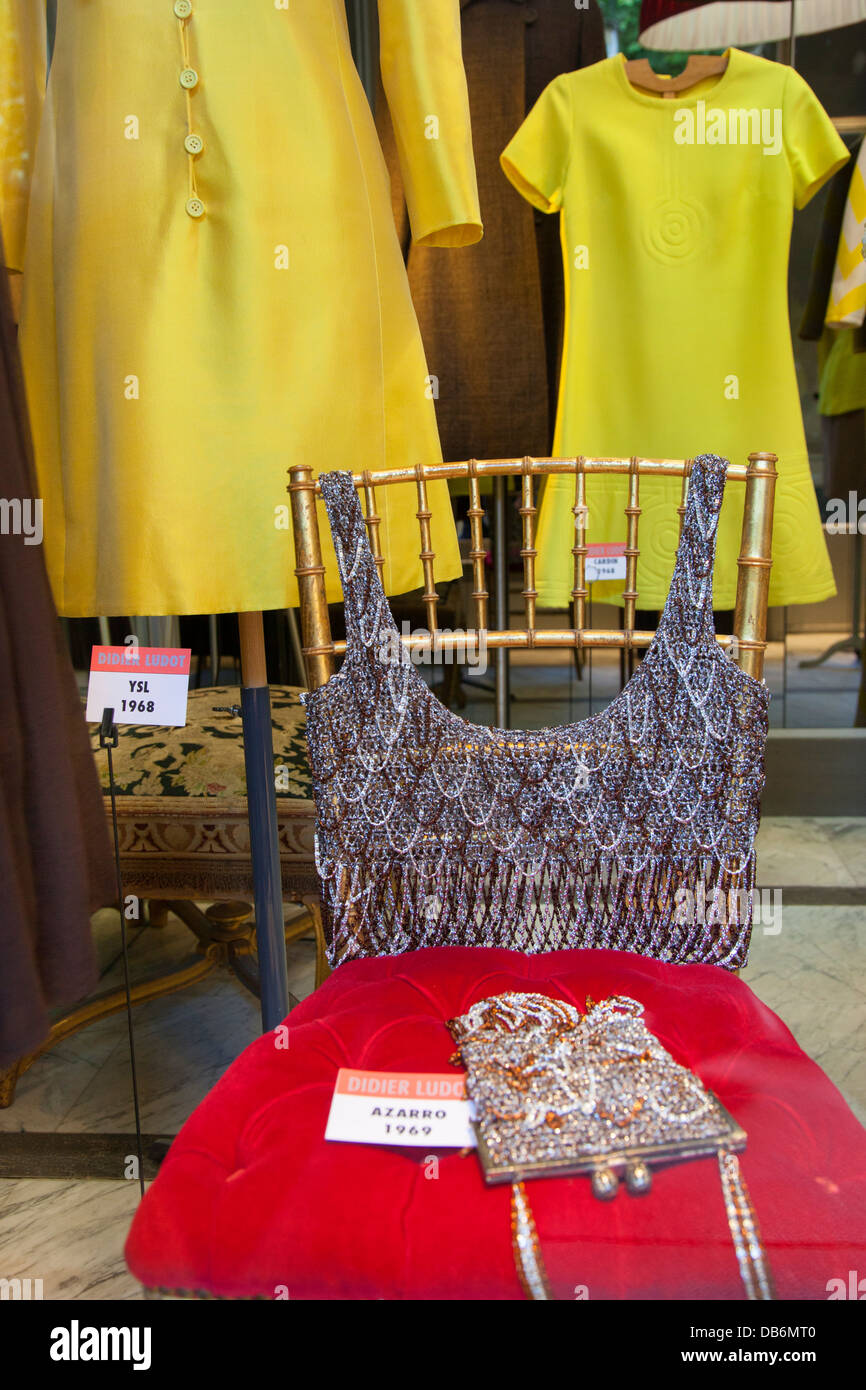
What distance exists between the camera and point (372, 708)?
35.7 inches

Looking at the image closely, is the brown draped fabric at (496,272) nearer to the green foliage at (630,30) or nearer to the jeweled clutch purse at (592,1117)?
the green foliage at (630,30)

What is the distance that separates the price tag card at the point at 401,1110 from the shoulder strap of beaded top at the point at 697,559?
43 cm

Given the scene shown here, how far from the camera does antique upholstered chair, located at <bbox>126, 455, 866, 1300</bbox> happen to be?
1.85 feet

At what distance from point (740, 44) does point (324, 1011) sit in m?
1.77

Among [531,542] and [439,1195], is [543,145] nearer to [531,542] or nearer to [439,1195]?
[531,542]

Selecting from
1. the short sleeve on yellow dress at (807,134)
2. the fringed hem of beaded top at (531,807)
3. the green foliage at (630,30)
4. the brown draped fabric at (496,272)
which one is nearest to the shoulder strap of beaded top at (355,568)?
the fringed hem of beaded top at (531,807)

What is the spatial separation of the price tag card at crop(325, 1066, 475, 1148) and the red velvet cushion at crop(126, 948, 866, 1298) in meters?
0.01

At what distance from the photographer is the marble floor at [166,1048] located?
1.17 meters

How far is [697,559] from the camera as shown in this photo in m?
0.87

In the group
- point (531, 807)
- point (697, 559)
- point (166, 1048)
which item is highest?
point (697, 559)

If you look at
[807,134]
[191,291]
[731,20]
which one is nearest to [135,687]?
[191,291]

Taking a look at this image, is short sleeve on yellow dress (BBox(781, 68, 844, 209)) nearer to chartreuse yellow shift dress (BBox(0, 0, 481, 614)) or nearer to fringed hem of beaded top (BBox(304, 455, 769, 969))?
chartreuse yellow shift dress (BBox(0, 0, 481, 614))

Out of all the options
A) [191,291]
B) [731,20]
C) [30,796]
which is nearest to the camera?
[30,796]
